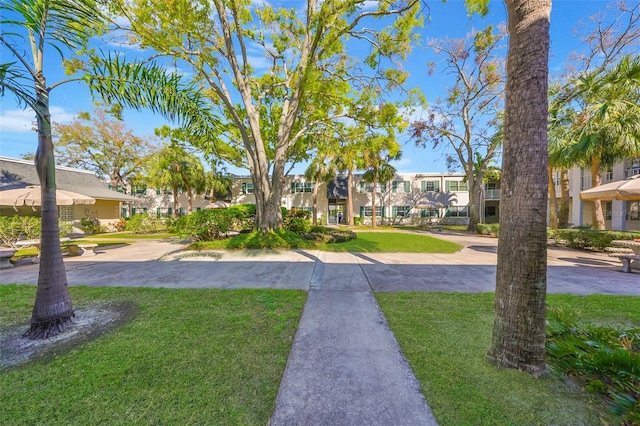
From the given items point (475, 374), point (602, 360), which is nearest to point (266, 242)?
point (475, 374)

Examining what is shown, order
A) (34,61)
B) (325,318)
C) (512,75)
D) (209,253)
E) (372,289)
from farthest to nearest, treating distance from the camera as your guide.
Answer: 1. (209,253)
2. (372,289)
3. (325,318)
4. (34,61)
5. (512,75)

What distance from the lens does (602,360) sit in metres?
2.10

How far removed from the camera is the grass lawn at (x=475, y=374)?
1.88 metres

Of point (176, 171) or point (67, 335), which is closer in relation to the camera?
point (67, 335)

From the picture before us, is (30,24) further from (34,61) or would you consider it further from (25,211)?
(25,211)

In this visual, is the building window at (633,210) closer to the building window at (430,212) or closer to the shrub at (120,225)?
the building window at (430,212)

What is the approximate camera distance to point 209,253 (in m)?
9.30

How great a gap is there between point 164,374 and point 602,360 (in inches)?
154

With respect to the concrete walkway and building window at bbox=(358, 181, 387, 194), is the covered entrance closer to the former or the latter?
building window at bbox=(358, 181, 387, 194)

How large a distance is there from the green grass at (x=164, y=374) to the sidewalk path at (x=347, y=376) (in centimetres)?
18

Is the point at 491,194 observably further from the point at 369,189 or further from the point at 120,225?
the point at 120,225

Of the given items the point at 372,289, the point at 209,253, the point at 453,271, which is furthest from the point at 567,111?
the point at 209,253

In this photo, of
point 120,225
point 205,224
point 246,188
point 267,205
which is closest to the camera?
point 205,224

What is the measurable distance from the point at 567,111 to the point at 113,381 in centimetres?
2030
